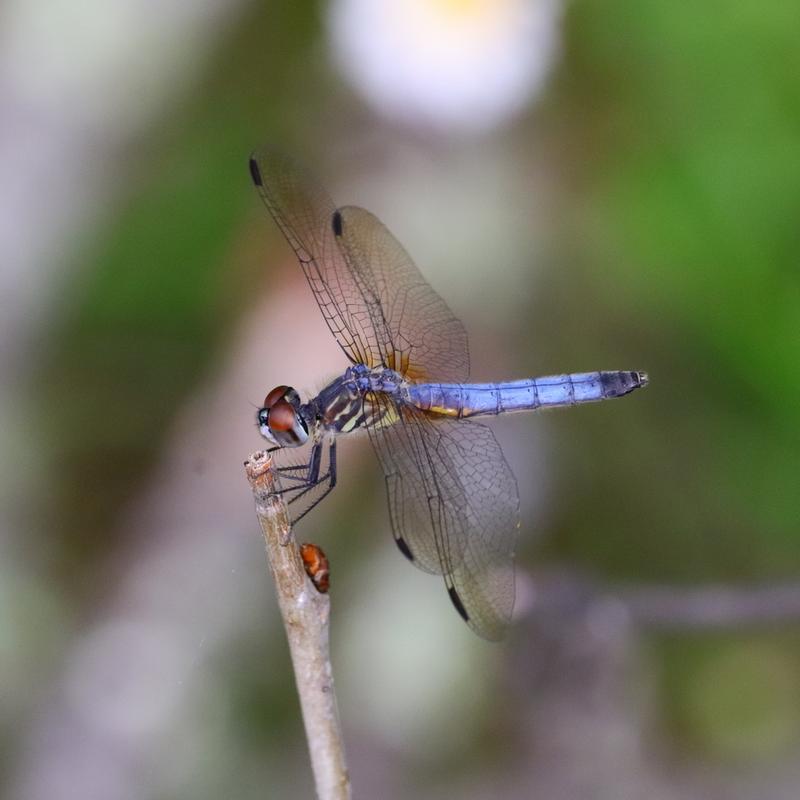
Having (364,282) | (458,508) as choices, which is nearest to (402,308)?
(364,282)

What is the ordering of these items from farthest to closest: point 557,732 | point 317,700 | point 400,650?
point 400,650 < point 557,732 < point 317,700

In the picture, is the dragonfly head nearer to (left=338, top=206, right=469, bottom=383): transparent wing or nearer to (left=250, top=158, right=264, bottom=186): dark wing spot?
(left=338, top=206, right=469, bottom=383): transparent wing

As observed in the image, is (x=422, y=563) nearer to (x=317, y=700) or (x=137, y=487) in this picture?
(x=317, y=700)

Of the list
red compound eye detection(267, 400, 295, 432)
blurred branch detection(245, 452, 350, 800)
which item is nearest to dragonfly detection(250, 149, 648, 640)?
red compound eye detection(267, 400, 295, 432)

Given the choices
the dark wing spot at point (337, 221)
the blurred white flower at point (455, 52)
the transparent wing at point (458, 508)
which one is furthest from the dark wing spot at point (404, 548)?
the blurred white flower at point (455, 52)

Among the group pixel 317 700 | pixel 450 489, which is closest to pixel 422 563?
pixel 450 489

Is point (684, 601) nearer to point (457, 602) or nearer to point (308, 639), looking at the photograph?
point (457, 602)
